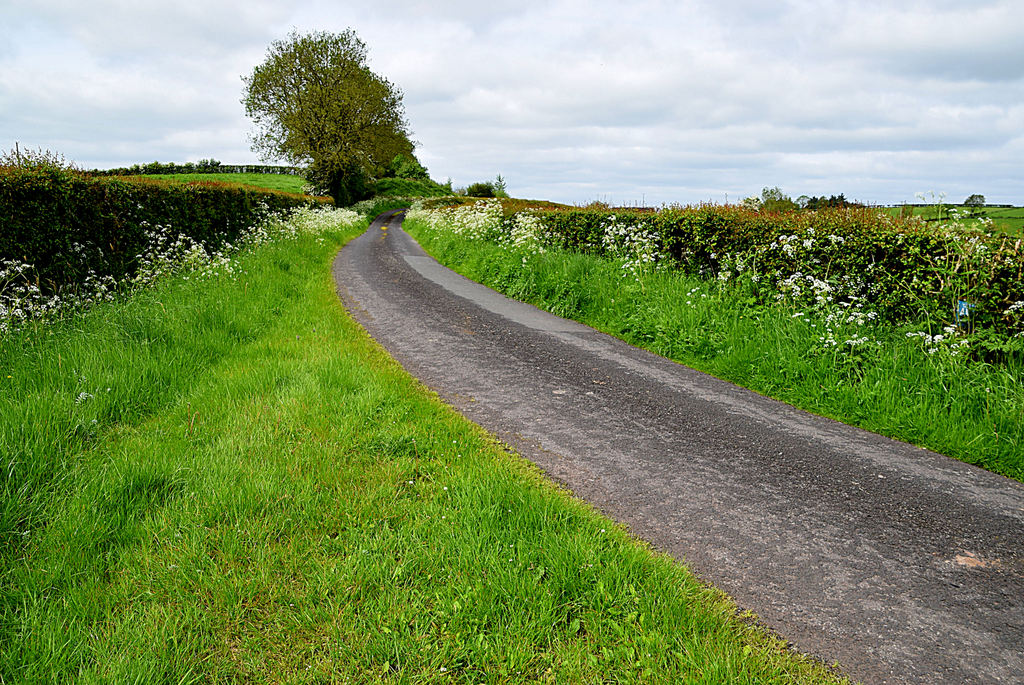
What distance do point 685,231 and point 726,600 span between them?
25.3ft

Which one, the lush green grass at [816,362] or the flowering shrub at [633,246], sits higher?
the flowering shrub at [633,246]

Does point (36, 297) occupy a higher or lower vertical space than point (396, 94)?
lower

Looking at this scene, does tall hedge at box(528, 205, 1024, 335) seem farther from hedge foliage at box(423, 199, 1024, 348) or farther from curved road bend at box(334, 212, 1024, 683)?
curved road bend at box(334, 212, 1024, 683)

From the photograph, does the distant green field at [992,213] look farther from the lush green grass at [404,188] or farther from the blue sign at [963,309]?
the lush green grass at [404,188]

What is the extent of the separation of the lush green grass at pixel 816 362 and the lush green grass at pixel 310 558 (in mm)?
3591

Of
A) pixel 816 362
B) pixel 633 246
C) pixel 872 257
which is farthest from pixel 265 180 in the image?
pixel 816 362

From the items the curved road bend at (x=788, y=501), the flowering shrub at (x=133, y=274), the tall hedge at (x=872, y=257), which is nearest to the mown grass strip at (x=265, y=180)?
the flowering shrub at (x=133, y=274)

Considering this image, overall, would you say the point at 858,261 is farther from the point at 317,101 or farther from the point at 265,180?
the point at 265,180

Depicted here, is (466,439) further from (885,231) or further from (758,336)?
(885,231)

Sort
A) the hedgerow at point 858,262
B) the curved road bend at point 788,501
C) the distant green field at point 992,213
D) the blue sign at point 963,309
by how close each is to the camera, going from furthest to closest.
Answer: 1. the distant green field at point 992,213
2. the blue sign at point 963,309
3. the hedgerow at point 858,262
4. the curved road bend at point 788,501

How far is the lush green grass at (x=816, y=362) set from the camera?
4.95 m

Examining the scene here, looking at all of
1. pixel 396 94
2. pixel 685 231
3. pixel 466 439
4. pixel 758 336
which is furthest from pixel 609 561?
pixel 396 94

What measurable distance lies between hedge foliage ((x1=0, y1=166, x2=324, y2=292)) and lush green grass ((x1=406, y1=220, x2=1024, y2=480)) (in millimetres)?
7604

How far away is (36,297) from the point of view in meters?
6.98
